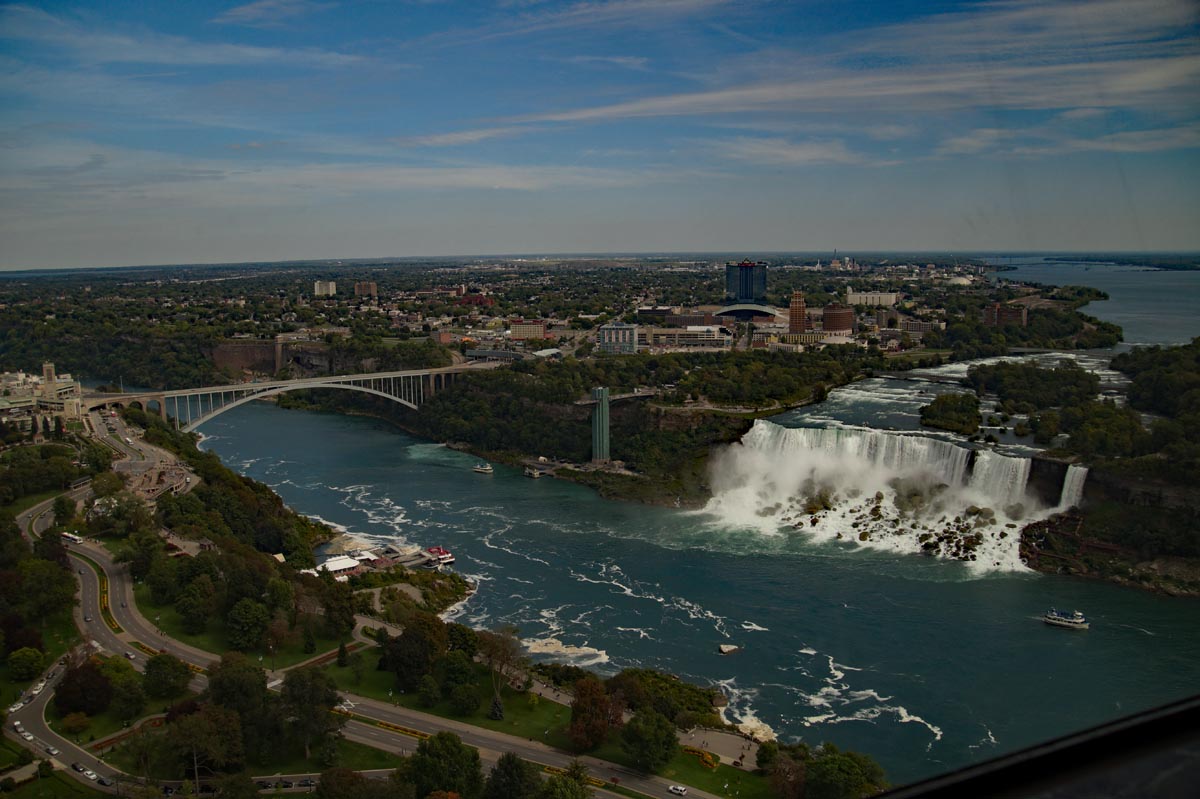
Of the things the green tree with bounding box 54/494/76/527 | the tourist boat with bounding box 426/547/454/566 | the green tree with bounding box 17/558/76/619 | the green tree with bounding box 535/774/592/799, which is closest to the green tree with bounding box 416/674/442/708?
the green tree with bounding box 535/774/592/799

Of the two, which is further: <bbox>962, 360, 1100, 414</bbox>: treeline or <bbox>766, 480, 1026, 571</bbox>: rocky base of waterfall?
<bbox>962, 360, 1100, 414</bbox>: treeline

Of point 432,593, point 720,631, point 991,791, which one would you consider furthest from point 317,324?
point 991,791

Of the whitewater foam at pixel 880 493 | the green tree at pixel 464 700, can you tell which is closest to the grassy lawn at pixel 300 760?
the green tree at pixel 464 700

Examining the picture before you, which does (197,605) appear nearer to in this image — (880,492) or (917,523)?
(917,523)

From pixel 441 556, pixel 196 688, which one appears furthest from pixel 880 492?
pixel 196 688

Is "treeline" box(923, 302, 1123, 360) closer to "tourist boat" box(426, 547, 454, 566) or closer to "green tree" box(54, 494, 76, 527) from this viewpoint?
"tourist boat" box(426, 547, 454, 566)

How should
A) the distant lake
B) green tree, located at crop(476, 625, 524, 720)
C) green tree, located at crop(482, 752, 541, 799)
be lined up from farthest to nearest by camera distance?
1. the distant lake
2. green tree, located at crop(476, 625, 524, 720)
3. green tree, located at crop(482, 752, 541, 799)
